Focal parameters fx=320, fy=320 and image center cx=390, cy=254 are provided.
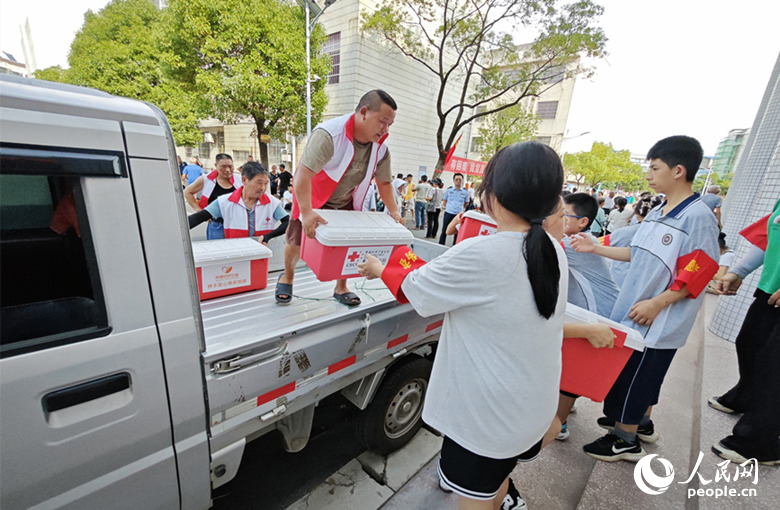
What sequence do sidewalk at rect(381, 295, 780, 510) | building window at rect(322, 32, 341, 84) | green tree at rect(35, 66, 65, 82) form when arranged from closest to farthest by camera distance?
sidewalk at rect(381, 295, 780, 510)
building window at rect(322, 32, 341, 84)
green tree at rect(35, 66, 65, 82)

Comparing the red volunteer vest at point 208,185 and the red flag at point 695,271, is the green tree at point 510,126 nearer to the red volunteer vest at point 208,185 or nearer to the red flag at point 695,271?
the red volunteer vest at point 208,185

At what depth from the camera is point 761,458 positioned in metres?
2.05

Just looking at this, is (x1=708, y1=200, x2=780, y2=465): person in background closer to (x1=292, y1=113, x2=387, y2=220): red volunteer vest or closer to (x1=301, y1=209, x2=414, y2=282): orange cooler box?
(x1=301, y1=209, x2=414, y2=282): orange cooler box

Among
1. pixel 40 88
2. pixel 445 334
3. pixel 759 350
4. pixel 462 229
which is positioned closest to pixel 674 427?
pixel 759 350

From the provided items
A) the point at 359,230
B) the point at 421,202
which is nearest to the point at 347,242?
the point at 359,230

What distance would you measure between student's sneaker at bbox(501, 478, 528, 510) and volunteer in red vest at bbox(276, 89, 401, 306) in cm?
146

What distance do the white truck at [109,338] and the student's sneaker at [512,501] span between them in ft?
4.49

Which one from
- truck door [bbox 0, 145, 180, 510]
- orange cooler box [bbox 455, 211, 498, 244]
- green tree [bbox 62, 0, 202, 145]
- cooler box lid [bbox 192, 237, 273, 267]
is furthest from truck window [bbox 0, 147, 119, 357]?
green tree [bbox 62, 0, 202, 145]

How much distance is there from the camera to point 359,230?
2.08 meters

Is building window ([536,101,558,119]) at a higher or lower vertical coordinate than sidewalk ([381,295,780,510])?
higher

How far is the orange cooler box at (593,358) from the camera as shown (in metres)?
1.58

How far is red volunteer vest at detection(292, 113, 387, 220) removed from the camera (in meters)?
2.08

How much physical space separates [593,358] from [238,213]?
305 centimetres

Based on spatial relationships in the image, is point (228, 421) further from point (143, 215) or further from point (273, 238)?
point (273, 238)
